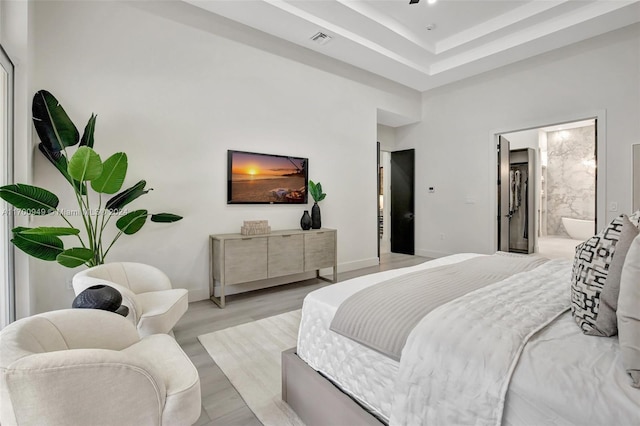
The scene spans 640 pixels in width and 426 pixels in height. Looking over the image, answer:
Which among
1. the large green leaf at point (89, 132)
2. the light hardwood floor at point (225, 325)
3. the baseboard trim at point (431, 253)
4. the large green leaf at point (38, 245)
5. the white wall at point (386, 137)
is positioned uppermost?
the white wall at point (386, 137)

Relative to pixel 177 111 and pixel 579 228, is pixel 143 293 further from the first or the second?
pixel 579 228

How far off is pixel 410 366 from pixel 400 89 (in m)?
5.71

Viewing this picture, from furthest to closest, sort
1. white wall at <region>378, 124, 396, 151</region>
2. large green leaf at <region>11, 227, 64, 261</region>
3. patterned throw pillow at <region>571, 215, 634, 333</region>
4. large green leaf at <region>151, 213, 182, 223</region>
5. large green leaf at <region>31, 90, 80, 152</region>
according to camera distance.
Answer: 1. white wall at <region>378, 124, 396, 151</region>
2. large green leaf at <region>151, 213, 182, 223</region>
3. large green leaf at <region>31, 90, 80, 152</region>
4. large green leaf at <region>11, 227, 64, 261</region>
5. patterned throw pillow at <region>571, 215, 634, 333</region>

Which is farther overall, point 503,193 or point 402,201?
point 402,201

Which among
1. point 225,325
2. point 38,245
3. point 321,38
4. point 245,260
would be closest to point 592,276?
point 225,325

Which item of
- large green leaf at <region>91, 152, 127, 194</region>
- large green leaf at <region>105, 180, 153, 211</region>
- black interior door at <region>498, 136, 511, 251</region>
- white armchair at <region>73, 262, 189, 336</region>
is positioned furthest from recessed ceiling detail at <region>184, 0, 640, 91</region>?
white armchair at <region>73, 262, 189, 336</region>

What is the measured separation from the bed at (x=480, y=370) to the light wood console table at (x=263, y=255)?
201cm

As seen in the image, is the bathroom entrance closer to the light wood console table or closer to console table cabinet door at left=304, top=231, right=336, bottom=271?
console table cabinet door at left=304, top=231, right=336, bottom=271

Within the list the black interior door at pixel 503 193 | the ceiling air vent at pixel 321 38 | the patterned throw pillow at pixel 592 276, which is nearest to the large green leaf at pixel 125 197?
the ceiling air vent at pixel 321 38

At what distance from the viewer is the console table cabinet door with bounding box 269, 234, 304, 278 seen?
3.70m

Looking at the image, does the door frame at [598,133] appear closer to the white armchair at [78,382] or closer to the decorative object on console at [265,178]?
the decorative object on console at [265,178]

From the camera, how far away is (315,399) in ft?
4.81

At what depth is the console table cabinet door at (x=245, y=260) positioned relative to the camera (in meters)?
3.36

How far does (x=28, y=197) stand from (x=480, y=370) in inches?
116
